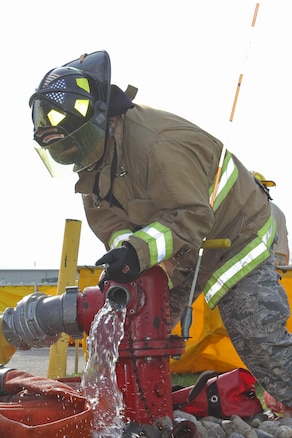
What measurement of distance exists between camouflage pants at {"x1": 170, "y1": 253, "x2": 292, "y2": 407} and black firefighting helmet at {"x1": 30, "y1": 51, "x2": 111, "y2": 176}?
1.05 metres

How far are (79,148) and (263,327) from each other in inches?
51.8

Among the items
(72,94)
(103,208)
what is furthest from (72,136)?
(103,208)

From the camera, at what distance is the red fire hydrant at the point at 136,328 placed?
2920mm

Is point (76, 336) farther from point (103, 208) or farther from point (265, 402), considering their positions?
point (265, 402)

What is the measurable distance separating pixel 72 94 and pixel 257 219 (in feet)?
3.91

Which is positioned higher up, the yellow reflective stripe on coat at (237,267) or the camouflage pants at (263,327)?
the yellow reflective stripe on coat at (237,267)

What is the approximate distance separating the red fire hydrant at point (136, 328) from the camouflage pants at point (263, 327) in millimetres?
426

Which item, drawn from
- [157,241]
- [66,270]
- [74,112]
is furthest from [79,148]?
[66,270]

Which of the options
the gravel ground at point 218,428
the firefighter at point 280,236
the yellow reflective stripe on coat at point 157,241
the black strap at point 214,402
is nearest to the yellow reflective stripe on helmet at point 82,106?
the yellow reflective stripe on coat at point 157,241

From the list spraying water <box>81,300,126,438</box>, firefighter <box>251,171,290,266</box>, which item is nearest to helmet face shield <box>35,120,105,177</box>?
spraying water <box>81,300,126,438</box>

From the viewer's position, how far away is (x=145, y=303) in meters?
2.95

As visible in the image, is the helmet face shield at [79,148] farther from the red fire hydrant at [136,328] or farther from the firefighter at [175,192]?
the red fire hydrant at [136,328]

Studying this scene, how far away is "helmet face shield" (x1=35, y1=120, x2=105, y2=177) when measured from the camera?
3234 mm

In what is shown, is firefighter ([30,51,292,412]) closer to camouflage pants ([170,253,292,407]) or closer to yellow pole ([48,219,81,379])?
camouflage pants ([170,253,292,407])
